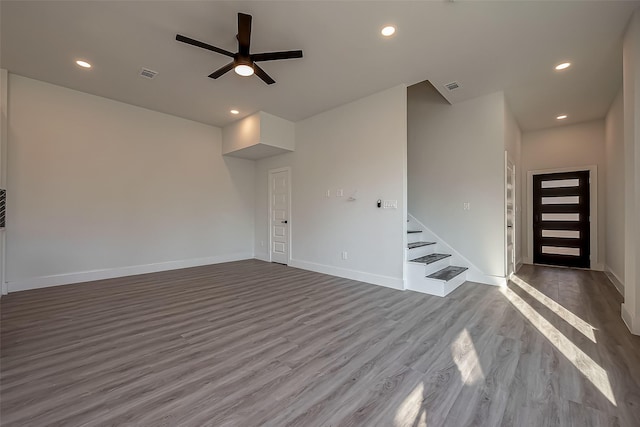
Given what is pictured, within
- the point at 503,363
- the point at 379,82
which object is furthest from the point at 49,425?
the point at 379,82

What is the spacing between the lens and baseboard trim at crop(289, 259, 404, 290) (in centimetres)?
402

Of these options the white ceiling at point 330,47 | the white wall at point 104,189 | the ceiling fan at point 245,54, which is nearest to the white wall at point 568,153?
the white ceiling at point 330,47

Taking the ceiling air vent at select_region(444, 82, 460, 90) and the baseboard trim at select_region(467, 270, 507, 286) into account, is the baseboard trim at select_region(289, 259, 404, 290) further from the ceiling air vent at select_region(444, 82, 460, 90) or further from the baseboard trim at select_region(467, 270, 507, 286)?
the ceiling air vent at select_region(444, 82, 460, 90)

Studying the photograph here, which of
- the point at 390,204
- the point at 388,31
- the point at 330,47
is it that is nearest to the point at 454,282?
the point at 390,204

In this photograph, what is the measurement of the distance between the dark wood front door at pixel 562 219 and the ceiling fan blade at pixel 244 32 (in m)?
6.85

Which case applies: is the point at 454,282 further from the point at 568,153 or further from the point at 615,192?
the point at 568,153

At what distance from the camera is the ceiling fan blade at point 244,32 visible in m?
2.36

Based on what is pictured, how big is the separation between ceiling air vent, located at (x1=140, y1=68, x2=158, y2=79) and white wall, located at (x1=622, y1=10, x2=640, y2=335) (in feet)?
18.3

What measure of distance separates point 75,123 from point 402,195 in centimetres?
554

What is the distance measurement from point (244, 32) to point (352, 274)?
3745 millimetres

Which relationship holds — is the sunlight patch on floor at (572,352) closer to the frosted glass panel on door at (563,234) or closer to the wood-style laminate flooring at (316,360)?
the wood-style laminate flooring at (316,360)

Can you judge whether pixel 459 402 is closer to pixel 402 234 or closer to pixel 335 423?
pixel 335 423

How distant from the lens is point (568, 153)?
5691 millimetres

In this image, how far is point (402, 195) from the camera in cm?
395
